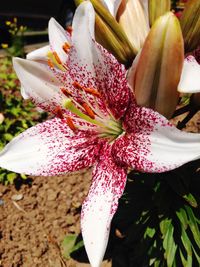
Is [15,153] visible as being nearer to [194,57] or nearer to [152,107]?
[152,107]

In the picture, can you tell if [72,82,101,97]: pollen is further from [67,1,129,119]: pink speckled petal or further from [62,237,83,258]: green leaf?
[62,237,83,258]: green leaf

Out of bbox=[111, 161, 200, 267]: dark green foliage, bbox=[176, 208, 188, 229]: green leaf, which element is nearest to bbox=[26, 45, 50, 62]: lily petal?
bbox=[111, 161, 200, 267]: dark green foliage

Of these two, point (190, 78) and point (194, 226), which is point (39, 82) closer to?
point (190, 78)

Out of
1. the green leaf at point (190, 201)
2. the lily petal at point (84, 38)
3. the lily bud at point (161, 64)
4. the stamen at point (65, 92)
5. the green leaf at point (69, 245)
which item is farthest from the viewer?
the green leaf at point (69, 245)

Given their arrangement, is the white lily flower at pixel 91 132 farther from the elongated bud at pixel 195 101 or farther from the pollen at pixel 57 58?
the elongated bud at pixel 195 101

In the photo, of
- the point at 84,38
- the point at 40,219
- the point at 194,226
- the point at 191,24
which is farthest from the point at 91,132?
the point at 40,219

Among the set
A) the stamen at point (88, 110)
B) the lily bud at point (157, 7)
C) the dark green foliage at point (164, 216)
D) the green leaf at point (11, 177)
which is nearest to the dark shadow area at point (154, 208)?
the dark green foliage at point (164, 216)

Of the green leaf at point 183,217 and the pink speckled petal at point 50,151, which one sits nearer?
the pink speckled petal at point 50,151

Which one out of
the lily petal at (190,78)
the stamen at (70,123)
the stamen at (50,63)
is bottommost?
the stamen at (70,123)
